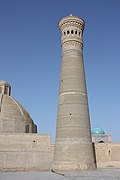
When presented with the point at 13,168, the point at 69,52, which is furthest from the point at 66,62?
the point at 13,168

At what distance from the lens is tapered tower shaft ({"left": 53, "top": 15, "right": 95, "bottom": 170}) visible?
18.8 metres

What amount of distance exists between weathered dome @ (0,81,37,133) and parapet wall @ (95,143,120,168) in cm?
775

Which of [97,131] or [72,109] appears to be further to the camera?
[97,131]

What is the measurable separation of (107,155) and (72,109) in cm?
701

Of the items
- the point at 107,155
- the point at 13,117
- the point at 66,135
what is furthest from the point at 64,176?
the point at 13,117

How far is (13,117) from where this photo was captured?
23344mm

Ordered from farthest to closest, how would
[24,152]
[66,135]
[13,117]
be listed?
[13,117]
[24,152]
[66,135]

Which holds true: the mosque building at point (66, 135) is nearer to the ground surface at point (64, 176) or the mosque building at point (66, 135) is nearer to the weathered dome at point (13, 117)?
the weathered dome at point (13, 117)

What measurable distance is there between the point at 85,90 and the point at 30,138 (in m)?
6.95

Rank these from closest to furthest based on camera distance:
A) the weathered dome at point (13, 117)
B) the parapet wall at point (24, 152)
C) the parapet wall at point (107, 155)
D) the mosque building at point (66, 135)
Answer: the mosque building at point (66, 135) → the parapet wall at point (24, 152) → the parapet wall at point (107, 155) → the weathered dome at point (13, 117)

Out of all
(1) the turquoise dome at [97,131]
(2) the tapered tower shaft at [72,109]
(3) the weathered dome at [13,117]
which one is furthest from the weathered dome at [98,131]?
(2) the tapered tower shaft at [72,109]

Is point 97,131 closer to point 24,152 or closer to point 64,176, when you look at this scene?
point 24,152

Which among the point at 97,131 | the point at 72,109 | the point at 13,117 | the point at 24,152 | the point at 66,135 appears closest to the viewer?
the point at 66,135

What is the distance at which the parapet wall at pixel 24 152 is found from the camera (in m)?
20.6
